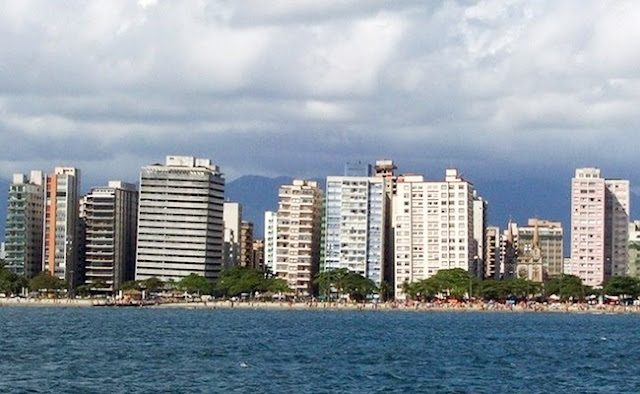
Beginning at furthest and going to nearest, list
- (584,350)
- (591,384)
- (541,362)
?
(584,350) < (541,362) < (591,384)

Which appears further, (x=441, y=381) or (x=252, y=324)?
(x=252, y=324)

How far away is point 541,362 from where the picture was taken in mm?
91188

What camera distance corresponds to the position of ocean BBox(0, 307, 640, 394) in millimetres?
71000

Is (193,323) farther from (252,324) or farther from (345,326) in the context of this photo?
(345,326)

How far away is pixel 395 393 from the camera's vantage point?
2685 inches

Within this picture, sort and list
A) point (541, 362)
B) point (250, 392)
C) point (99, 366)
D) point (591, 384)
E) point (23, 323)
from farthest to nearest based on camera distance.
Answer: point (23, 323)
point (541, 362)
point (99, 366)
point (591, 384)
point (250, 392)

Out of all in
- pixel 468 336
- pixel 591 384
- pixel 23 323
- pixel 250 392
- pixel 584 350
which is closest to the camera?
pixel 250 392

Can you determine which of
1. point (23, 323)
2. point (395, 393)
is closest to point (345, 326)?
point (23, 323)

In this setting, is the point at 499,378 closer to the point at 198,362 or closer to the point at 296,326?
the point at 198,362

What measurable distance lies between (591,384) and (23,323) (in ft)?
277

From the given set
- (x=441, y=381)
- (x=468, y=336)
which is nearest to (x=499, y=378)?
(x=441, y=381)

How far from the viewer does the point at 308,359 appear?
90500mm

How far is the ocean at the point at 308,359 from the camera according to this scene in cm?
7100

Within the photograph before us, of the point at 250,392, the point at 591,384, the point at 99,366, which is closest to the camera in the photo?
the point at 250,392
